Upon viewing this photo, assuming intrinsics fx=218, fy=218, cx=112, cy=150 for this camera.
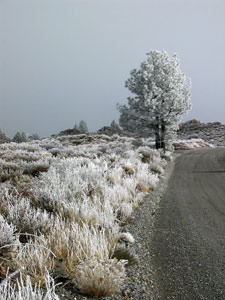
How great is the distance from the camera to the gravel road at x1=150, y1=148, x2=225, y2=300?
10.2 ft

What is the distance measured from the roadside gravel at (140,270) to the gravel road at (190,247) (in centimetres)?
11

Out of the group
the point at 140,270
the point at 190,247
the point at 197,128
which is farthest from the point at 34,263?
the point at 197,128

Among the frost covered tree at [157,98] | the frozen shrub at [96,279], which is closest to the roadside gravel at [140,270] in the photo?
the frozen shrub at [96,279]

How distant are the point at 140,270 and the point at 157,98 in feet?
59.4

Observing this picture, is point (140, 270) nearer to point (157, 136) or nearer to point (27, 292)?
point (27, 292)

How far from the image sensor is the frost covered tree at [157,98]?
19.6 meters

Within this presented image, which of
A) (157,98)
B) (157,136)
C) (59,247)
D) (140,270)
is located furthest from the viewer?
(157,136)

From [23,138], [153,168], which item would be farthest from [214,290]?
[23,138]

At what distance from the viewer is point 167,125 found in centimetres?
2130

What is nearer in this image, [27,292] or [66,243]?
[27,292]

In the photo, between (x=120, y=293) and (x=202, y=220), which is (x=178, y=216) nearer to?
(x=202, y=220)

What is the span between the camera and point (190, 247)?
168 inches

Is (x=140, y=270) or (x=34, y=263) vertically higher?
(x=34, y=263)

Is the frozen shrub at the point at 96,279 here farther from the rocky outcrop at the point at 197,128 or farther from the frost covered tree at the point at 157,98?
the rocky outcrop at the point at 197,128
